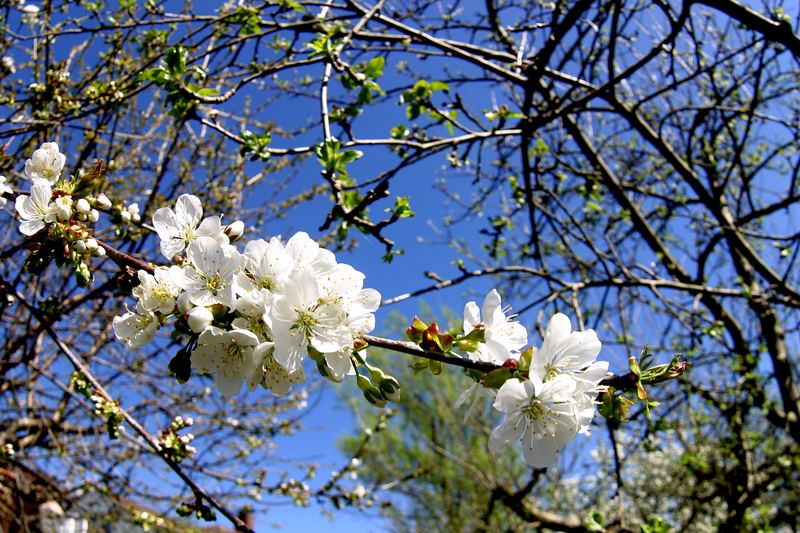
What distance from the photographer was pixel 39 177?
1166 millimetres

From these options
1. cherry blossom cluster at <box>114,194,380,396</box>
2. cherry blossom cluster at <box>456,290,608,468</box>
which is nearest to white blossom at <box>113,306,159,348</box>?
cherry blossom cluster at <box>114,194,380,396</box>

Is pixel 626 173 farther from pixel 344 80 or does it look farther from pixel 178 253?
pixel 178 253

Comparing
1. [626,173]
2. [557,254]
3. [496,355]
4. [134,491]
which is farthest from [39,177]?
[626,173]

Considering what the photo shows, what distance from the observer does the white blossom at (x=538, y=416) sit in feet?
3.11

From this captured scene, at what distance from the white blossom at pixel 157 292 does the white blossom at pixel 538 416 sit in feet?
1.96

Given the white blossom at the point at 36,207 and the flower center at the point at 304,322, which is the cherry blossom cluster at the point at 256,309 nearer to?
the flower center at the point at 304,322

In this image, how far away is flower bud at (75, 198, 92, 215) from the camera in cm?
108

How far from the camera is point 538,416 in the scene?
1.01 meters

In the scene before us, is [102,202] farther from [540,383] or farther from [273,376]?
[540,383]

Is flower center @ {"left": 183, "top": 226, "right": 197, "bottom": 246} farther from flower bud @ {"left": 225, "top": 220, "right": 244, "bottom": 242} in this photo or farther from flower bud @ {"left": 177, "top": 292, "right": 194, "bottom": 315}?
flower bud @ {"left": 177, "top": 292, "right": 194, "bottom": 315}

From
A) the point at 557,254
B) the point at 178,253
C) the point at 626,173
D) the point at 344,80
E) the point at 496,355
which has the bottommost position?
the point at 496,355

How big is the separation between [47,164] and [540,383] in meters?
1.11

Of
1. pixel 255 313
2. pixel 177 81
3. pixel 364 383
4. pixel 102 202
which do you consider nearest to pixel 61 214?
pixel 102 202

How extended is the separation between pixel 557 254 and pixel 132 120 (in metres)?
3.72
